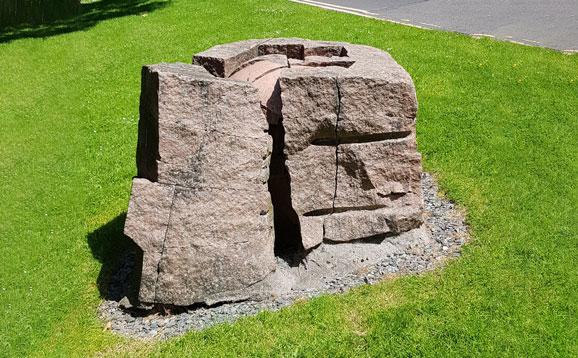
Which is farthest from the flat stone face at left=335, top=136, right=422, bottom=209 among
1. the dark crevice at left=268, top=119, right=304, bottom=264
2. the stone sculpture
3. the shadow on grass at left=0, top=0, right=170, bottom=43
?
the shadow on grass at left=0, top=0, right=170, bottom=43

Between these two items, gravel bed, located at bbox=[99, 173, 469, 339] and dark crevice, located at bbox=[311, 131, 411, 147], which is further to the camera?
dark crevice, located at bbox=[311, 131, 411, 147]

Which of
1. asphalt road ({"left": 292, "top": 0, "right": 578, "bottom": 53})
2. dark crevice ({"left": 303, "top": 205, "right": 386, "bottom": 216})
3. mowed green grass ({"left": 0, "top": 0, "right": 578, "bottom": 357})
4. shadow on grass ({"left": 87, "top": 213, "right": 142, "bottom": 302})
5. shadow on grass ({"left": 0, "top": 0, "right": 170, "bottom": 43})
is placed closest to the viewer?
mowed green grass ({"left": 0, "top": 0, "right": 578, "bottom": 357})

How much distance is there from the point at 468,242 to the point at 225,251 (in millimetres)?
2262

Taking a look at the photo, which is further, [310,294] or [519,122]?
[519,122]

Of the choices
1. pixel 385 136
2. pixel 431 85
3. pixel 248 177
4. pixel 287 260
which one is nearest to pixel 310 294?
pixel 287 260

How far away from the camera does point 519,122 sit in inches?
275

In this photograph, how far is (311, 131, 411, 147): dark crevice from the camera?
15.0 ft

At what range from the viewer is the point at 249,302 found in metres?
4.48

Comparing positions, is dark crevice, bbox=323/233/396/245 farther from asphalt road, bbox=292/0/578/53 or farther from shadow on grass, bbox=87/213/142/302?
asphalt road, bbox=292/0/578/53

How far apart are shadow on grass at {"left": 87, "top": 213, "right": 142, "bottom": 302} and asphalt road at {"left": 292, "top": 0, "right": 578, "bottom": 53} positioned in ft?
23.8

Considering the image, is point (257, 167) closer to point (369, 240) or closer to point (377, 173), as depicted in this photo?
point (377, 173)

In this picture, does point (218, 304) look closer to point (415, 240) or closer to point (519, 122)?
point (415, 240)

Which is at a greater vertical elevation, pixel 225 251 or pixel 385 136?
pixel 385 136

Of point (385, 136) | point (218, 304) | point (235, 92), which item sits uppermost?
point (235, 92)
